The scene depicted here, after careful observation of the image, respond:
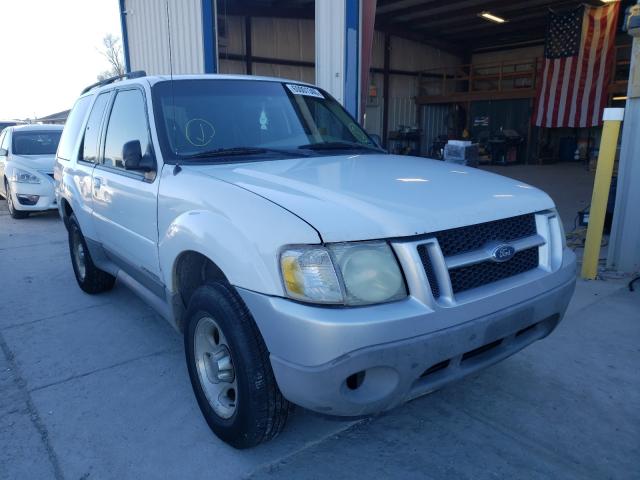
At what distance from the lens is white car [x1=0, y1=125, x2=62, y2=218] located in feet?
28.9

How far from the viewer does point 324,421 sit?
264 centimetres

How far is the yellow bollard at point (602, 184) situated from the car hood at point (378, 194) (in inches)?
93.7

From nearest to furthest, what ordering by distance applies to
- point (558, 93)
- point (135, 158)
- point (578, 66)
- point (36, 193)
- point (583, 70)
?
1. point (135, 158)
2. point (36, 193)
3. point (583, 70)
4. point (578, 66)
5. point (558, 93)

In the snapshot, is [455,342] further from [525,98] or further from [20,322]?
[525,98]

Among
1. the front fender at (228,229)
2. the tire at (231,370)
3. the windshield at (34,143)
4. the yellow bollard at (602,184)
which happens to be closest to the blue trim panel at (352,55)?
the yellow bollard at (602,184)

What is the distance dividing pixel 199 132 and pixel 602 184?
370 cm

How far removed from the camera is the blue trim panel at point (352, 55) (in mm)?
6910

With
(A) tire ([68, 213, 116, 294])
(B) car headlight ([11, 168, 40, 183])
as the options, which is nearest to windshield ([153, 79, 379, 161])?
(A) tire ([68, 213, 116, 294])

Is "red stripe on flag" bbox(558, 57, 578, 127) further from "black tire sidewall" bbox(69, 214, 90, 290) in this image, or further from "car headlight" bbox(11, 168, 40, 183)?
"black tire sidewall" bbox(69, 214, 90, 290)

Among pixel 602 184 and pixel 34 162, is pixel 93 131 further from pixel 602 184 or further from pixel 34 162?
pixel 34 162

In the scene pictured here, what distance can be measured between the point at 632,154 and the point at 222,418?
447cm

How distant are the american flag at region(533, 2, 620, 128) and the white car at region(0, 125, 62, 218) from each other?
15116 mm

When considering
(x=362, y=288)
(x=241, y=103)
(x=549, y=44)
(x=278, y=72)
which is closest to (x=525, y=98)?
(x=549, y=44)

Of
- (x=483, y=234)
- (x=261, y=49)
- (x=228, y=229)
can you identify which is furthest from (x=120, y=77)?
(x=261, y=49)
